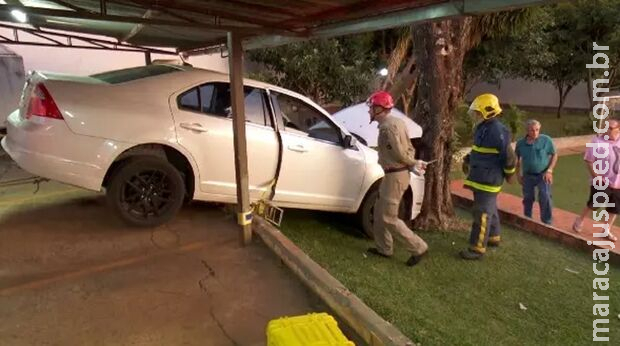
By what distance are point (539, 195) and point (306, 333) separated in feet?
18.9

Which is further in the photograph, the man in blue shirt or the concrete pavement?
the man in blue shirt

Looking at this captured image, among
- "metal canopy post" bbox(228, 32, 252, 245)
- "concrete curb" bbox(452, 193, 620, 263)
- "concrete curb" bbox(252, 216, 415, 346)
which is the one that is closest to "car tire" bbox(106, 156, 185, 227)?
"metal canopy post" bbox(228, 32, 252, 245)

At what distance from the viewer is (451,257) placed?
537 centimetres

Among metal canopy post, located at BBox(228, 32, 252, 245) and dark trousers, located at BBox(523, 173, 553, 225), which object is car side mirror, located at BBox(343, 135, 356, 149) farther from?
dark trousers, located at BBox(523, 173, 553, 225)

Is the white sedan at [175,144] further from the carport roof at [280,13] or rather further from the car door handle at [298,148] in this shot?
the carport roof at [280,13]

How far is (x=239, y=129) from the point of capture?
4.45 m

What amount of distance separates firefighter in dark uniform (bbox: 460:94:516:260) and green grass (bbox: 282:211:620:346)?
14.1 inches

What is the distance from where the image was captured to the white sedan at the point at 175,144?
4.31m

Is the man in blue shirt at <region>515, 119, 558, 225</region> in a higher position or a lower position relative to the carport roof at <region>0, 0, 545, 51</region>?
lower

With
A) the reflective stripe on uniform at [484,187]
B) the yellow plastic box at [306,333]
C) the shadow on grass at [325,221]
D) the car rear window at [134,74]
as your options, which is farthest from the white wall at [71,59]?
the yellow plastic box at [306,333]

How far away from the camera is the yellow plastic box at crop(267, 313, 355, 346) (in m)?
2.14

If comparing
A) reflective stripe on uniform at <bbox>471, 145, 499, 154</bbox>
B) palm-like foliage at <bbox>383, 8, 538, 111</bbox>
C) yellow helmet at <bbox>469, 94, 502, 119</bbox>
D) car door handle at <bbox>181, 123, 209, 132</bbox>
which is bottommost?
reflective stripe on uniform at <bbox>471, 145, 499, 154</bbox>

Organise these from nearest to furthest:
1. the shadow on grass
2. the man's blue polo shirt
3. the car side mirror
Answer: the car side mirror → the shadow on grass → the man's blue polo shirt

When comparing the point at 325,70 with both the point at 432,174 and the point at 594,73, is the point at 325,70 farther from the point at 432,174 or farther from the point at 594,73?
the point at 594,73
